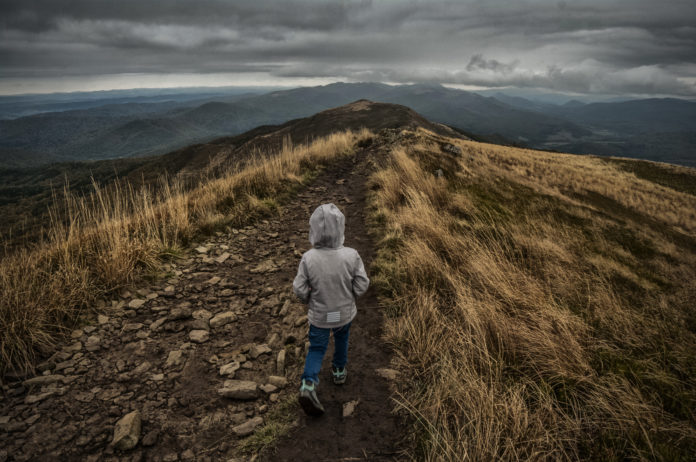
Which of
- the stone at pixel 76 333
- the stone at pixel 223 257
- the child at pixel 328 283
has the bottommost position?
the stone at pixel 76 333

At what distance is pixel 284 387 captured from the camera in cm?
275

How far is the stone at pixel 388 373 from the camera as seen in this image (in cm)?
273

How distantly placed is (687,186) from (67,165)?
732ft

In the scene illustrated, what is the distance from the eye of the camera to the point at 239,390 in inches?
105

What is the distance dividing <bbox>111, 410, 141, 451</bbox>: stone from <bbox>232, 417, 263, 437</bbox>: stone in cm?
70

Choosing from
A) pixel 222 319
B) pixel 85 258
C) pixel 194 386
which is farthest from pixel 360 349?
pixel 85 258

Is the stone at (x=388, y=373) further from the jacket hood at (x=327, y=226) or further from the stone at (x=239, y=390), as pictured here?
the jacket hood at (x=327, y=226)

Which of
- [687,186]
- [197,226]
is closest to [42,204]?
[197,226]

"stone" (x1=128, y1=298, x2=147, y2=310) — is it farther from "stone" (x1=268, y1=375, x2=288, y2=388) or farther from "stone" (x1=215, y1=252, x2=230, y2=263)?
"stone" (x1=268, y1=375, x2=288, y2=388)

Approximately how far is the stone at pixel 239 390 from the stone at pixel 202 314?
1.12 meters

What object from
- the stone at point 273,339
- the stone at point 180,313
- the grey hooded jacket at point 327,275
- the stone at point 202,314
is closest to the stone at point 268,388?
the stone at point 273,339

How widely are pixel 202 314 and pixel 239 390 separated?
1.37 meters

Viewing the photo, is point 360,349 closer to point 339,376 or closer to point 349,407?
point 339,376

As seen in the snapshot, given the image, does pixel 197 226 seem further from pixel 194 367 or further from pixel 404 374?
pixel 404 374
